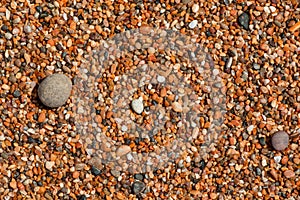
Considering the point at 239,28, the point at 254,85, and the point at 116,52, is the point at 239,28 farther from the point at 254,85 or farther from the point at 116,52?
the point at 116,52

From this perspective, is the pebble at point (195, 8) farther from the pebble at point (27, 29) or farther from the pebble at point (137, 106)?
the pebble at point (27, 29)

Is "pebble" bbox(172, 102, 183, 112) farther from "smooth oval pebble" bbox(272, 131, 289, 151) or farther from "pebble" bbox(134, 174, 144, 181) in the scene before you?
"smooth oval pebble" bbox(272, 131, 289, 151)

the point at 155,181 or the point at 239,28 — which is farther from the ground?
the point at 239,28

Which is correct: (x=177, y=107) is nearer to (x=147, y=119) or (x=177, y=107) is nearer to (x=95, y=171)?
(x=147, y=119)

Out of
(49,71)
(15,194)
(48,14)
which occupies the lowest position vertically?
(15,194)

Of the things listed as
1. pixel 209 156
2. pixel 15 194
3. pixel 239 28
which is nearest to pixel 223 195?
pixel 209 156
